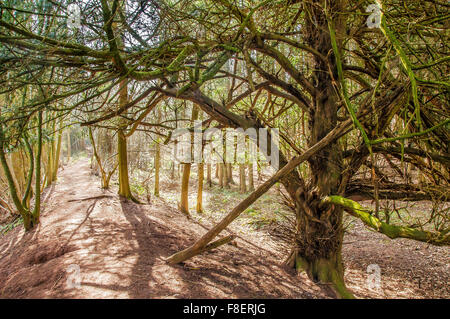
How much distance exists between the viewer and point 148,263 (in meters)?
4.12

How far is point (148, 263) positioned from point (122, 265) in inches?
15.2

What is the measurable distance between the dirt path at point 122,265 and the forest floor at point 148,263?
14 mm

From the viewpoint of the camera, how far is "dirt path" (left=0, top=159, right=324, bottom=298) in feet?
10.8

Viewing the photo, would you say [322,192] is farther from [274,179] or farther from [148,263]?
[148,263]

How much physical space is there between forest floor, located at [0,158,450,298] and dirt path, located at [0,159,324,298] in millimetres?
14

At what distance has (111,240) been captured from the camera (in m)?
5.05
